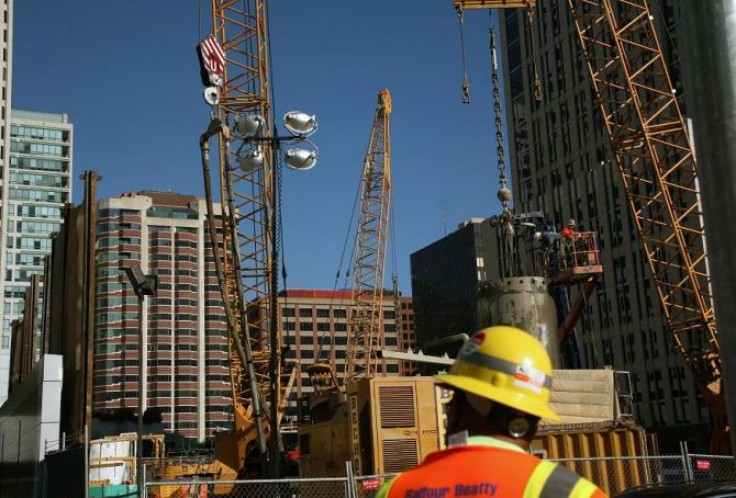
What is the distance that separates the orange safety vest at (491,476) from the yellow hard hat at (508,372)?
0.45 feet

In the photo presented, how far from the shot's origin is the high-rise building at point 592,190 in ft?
276

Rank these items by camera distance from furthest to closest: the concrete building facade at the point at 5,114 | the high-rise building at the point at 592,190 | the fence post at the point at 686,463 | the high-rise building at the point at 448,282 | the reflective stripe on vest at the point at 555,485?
the high-rise building at the point at 448,282, the concrete building facade at the point at 5,114, the high-rise building at the point at 592,190, the fence post at the point at 686,463, the reflective stripe on vest at the point at 555,485

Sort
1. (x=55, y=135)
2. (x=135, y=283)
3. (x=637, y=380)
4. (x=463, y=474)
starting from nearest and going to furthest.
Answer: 1. (x=463, y=474)
2. (x=135, y=283)
3. (x=637, y=380)
4. (x=55, y=135)

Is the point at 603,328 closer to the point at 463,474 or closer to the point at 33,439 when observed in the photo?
the point at 33,439

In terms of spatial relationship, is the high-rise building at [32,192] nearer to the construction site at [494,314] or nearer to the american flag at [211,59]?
the construction site at [494,314]

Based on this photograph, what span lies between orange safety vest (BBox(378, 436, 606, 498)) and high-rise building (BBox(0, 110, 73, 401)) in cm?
16903

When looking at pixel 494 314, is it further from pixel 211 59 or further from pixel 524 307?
pixel 211 59

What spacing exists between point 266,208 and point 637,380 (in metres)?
54.2

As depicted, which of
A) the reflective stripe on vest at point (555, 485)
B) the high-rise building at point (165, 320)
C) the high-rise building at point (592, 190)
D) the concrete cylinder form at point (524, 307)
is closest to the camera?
the reflective stripe on vest at point (555, 485)

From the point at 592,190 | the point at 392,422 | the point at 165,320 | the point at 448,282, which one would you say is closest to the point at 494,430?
the point at 392,422

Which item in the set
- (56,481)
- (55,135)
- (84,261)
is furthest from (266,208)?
(55,135)

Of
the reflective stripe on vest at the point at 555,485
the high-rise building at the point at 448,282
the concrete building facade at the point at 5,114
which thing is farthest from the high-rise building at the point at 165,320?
the reflective stripe on vest at the point at 555,485

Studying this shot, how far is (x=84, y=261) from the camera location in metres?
37.2

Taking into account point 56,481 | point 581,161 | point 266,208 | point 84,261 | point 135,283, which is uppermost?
point 581,161
